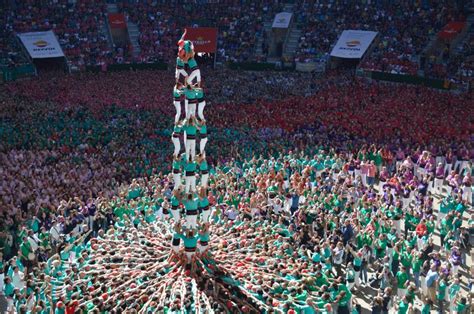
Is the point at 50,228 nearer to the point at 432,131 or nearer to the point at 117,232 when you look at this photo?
the point at 117,232

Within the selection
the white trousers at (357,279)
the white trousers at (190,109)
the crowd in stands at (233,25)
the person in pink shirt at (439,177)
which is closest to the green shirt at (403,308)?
the white trousers at (357,279)

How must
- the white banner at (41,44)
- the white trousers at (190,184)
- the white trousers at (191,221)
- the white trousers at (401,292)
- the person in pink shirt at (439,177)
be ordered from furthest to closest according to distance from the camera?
1. the white banner at (41,44)
2. the person in pink shirt at (439,177)
3. the white trousers at (401,292)
4. the white trousers at (191,221)
5. the white trousers at (190,184)

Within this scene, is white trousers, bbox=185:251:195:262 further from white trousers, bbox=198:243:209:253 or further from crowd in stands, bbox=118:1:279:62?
crowd in stands, bbox=118:1:279:62

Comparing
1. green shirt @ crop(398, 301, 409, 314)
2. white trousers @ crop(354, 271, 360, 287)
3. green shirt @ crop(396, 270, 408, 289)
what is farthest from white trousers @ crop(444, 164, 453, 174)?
green shirt @ crop(398, 301, 409, 314)

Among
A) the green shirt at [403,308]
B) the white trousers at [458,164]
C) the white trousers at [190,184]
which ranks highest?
the white trousers at [190,184]

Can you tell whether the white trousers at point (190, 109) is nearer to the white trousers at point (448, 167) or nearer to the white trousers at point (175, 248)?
the white trousers at point (175, 248)

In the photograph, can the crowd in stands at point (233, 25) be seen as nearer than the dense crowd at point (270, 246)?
No

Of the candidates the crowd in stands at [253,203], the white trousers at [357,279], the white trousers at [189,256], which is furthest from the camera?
the white trousers at [357,279]
